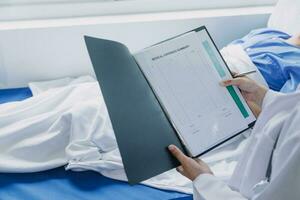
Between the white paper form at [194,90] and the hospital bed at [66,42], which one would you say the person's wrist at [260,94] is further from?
the hospital bed at [66,42]

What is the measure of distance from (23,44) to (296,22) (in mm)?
1224

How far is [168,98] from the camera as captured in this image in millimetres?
889

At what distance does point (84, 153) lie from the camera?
3.61ft

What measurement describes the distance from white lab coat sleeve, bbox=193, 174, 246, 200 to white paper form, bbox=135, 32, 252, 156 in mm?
69

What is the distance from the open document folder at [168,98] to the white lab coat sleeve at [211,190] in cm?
7

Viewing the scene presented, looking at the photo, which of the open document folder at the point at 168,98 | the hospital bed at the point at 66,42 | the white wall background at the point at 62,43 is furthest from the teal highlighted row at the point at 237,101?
the white wall background at the point at 62,43

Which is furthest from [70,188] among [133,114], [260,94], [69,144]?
[260,94]

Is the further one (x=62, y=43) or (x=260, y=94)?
(x=62, y=43)

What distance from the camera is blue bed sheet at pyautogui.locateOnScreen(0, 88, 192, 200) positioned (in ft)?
3.44

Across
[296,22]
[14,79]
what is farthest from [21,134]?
[296,22]

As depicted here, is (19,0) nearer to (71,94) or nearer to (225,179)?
(71,94)

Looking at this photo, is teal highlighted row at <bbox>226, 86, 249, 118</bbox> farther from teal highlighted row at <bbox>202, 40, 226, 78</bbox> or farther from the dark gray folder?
the dark gray folder

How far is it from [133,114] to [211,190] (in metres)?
0.27

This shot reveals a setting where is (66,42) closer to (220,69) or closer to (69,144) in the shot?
(69,144)
